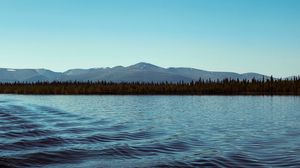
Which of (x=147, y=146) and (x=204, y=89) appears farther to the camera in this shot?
Result: (x=204, y=89)

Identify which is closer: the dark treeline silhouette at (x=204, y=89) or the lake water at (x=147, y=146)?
the lake water at (x=147, y=146)

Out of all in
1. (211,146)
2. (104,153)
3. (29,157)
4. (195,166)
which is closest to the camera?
(195,166)

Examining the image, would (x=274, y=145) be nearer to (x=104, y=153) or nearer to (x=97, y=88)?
(x=104, y=153)

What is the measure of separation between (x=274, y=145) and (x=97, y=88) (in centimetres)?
10089

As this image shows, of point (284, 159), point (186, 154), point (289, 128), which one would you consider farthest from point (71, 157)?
point (289, 128)

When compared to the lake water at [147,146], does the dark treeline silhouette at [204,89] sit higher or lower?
higher

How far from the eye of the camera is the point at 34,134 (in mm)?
22109

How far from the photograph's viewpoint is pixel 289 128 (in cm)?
2673

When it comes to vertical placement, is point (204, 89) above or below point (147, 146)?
above

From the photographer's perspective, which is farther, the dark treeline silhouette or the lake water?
the dark treeline silhouette

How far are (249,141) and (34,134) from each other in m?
9.72

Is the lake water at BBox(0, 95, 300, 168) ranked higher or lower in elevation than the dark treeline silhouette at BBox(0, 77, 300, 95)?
lower

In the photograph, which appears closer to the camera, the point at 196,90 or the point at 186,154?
the point at 186,154

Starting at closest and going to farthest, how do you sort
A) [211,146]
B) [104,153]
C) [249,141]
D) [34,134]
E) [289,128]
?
1. [104,153]
2. [211,146]
3. [249,141]
4. [34,134]
5. [289,128]
